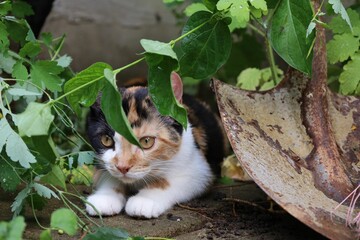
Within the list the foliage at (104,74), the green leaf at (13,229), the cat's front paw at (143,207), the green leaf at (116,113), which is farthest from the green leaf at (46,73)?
the green leaf at (13,229)

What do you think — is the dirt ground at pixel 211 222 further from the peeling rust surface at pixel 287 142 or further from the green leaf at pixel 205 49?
the green leaf at pixel 205 49

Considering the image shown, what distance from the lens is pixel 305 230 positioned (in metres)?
2.60

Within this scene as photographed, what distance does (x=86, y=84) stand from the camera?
2143mm

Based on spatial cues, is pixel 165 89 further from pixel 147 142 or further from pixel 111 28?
pixel 111 28

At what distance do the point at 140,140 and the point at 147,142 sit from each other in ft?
0.12

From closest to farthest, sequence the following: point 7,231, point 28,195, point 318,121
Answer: point 7,231, point 28,195, point 318,121

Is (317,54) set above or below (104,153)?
above

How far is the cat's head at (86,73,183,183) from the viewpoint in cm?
267

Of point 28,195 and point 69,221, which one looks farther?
point 28,195

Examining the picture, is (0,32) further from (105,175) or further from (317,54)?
(317,54)

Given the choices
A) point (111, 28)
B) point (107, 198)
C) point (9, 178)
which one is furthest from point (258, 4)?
point (111, 28)

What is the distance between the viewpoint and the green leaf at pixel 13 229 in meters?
1.74

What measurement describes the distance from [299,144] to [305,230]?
0.35 meters

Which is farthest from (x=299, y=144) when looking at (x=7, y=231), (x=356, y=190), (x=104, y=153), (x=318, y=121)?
(x=7, y=231)
